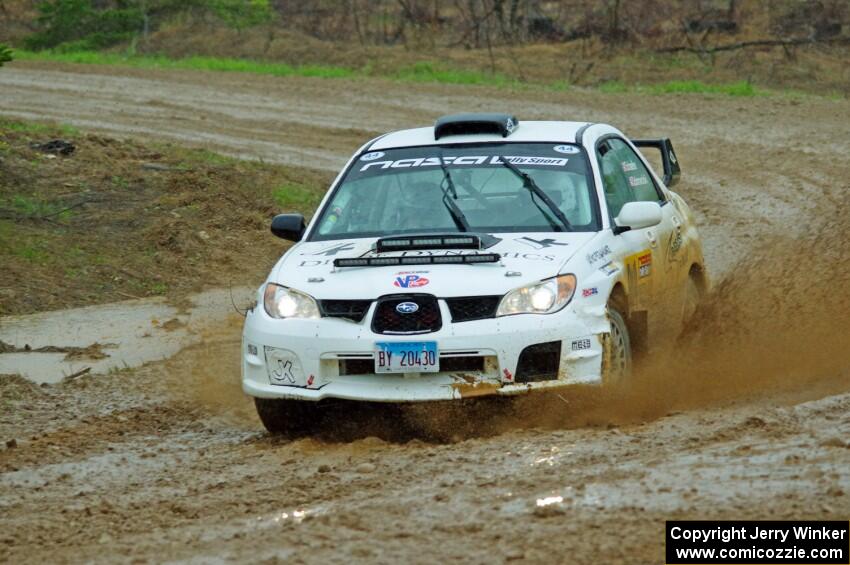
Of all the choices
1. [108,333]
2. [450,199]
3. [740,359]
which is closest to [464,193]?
[450,199]

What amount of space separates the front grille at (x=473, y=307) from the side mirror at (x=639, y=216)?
126cm

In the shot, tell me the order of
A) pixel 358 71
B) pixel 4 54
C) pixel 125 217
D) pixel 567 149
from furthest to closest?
pixel 358 71 < pixel 125 217 < pixel 4 54 < pixel 567 149

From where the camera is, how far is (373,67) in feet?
91.1

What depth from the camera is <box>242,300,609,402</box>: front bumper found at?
6.87m

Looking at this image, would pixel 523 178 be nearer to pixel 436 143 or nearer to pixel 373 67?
pixel 436 143

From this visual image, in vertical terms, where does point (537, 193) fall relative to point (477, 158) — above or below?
below

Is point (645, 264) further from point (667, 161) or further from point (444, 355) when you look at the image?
point (667, 161)

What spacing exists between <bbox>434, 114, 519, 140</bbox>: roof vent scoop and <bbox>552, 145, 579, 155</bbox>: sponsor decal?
1.18ft

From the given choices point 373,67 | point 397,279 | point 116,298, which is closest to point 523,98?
point 373,67

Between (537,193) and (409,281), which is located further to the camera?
(537,193)

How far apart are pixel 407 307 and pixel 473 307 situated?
0.32 m

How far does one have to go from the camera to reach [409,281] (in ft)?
23.1

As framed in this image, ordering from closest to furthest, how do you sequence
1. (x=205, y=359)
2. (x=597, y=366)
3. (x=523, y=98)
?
1. (x=597, y=366)
2. (x=205, y=359)
3. (x=523, y=98)

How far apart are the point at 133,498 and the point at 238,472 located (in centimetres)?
54
